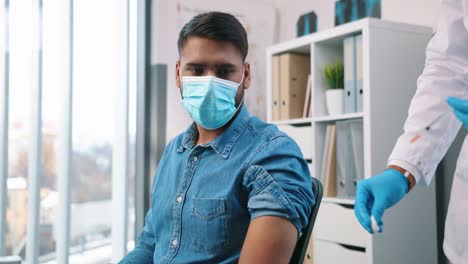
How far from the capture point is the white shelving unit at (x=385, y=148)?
203 centimetres

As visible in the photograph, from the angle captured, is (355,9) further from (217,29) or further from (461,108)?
(461,108)

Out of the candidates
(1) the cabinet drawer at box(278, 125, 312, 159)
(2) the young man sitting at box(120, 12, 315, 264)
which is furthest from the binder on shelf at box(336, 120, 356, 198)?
(2) the young man sitting at box(120, 12, 315, 264)

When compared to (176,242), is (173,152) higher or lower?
higher

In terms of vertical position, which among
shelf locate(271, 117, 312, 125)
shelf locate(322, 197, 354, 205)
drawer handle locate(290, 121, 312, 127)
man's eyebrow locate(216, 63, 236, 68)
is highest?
man's eyebrow locate(216, 63, 236, 68)

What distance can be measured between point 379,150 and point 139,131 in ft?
4.29

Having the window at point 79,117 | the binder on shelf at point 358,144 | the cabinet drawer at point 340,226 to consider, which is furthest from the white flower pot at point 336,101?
the window at point 79,117

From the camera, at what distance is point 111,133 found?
2.59 metres

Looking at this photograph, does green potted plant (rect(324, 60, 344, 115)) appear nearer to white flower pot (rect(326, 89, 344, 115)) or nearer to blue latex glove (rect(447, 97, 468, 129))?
white flower pot (rect(326, 89, 344, 115))

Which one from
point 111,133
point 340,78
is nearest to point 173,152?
point 340,78

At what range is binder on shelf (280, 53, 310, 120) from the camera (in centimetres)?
254

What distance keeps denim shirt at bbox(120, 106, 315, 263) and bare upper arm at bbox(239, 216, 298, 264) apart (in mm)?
15

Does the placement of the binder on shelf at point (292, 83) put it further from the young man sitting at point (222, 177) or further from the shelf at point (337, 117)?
the young man sitting at point (222, 177)

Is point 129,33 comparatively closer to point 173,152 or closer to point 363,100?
point 363,100

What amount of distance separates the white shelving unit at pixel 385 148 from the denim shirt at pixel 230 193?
3.32 ft
